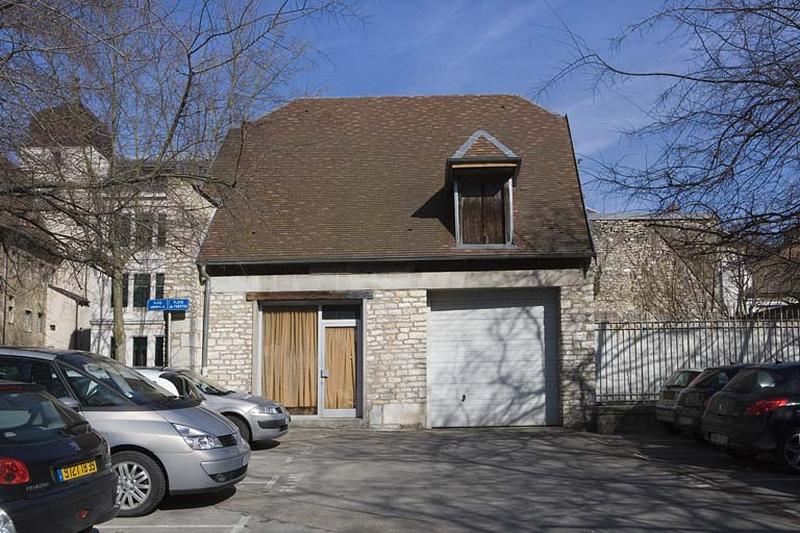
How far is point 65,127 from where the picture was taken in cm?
1052

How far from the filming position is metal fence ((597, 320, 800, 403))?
18641 mm

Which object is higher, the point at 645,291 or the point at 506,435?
the point at 645,291

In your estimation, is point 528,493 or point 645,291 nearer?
point 528,493

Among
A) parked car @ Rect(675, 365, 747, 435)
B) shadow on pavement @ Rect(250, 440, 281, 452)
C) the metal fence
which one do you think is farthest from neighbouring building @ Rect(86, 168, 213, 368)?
the metal fence

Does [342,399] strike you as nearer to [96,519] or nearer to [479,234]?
[479,234]

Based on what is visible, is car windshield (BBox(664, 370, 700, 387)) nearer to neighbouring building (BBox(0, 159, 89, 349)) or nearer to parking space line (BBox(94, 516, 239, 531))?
parking space line (BBox(94, 516, 239, 531))

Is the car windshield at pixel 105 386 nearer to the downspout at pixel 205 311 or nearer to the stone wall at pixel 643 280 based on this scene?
the downspout at pixel 205 311

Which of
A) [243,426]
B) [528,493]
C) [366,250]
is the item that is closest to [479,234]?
[366,250]

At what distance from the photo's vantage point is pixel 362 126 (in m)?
23.0

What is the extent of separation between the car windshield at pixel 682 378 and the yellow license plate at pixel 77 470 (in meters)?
13.1

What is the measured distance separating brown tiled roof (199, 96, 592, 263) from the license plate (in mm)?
6187

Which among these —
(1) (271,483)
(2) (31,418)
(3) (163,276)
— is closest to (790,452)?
(1) (271,483)

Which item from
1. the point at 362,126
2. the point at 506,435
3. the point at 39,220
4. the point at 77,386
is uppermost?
the point at 362,126

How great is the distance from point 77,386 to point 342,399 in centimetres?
1045
